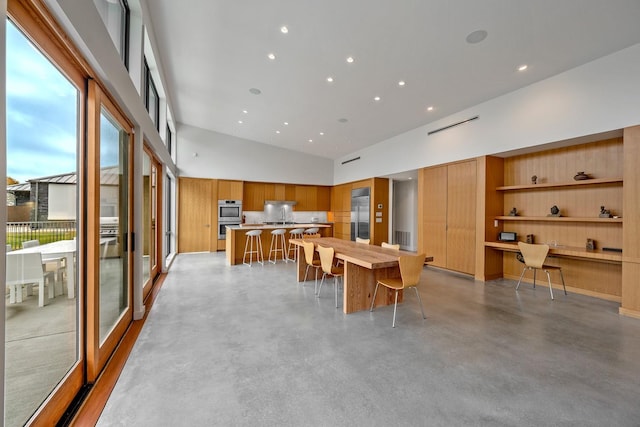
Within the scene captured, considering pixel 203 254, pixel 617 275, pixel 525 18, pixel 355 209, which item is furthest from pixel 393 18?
pixel 203 254

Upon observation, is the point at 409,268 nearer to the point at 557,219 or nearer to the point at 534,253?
the point at 534,253

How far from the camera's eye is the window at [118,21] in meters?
2.35

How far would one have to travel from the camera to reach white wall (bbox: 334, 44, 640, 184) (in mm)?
3379

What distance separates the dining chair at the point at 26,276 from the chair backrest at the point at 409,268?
2.81m

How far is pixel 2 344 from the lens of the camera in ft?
3.22

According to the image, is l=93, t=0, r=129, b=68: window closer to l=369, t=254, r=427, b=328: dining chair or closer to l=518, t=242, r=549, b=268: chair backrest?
l=369, t=254, r=427, b=328: dining chair

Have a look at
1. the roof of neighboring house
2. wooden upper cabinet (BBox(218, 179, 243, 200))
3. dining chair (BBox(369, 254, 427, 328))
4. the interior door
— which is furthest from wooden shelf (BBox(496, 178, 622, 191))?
the interior door

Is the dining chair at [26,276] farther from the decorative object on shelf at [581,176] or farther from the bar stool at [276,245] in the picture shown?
the decorative object on shelf at [581,176]

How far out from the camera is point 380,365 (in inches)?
84.1

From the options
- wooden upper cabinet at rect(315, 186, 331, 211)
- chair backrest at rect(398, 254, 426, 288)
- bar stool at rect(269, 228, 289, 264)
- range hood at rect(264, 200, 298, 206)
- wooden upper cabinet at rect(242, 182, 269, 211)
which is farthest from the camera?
wooden upper cabinet at rect(315, 186, 331, 211)

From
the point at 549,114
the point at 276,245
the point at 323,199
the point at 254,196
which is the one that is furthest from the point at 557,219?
the point at 254,196

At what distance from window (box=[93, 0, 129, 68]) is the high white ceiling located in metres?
0.69

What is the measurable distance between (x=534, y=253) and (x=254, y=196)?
7.61 metres

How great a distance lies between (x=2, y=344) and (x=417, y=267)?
3095 millimetres
